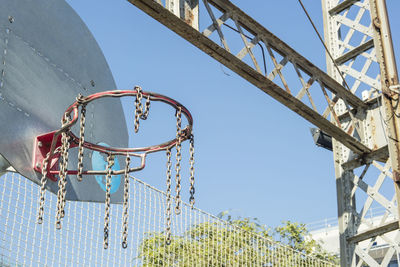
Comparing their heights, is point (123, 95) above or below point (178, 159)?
above

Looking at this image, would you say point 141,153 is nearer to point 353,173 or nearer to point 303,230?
point 353,173

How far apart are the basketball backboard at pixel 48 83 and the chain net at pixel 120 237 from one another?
3.16 feet

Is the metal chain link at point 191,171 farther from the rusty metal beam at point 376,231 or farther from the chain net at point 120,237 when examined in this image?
the rusty metal beam at point 376,231

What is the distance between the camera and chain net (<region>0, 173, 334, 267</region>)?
753 centimetres

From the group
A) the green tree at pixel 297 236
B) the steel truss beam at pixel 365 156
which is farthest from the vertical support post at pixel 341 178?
the green tree at pixel 297 236

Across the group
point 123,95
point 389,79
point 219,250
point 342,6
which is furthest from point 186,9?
point 219,250

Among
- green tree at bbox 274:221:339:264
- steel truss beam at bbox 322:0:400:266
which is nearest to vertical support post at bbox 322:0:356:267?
steel truss beam at bbox 322:0:400:266

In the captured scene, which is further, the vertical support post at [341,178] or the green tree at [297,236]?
the green tree at [297,236]

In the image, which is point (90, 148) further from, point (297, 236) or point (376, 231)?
point (297, 236)

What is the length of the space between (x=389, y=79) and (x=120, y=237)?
386cm

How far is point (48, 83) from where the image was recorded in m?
6.57

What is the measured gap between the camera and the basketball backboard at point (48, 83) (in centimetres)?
604

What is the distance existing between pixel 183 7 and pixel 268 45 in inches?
51.3

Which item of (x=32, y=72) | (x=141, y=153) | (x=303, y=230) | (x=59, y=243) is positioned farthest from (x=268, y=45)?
(x=303, y=230)
